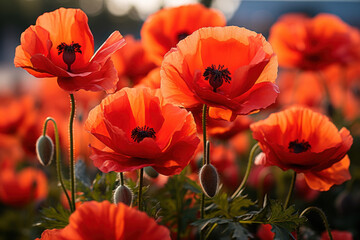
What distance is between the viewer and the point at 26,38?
116 centimetres

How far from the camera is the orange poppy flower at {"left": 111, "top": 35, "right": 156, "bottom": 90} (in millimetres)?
2238

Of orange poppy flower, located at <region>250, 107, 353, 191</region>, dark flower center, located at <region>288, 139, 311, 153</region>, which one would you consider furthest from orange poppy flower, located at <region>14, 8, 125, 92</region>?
dark flower center, located at <region>288, 139, 311, 153</region>

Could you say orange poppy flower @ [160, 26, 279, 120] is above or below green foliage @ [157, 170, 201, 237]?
above

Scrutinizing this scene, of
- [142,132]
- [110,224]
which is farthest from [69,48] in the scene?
[110,224]

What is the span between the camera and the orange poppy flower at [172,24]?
70.2 inches

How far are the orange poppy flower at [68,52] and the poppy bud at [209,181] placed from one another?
316 millimetres

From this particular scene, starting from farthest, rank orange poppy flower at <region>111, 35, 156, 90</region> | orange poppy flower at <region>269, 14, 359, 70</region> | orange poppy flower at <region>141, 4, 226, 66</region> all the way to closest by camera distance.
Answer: orange poppy flower at <region>269, 14, 359, 70</region> → orange poppy flower at <region>111, 35, 156, 90</region> → orange poppy flower at <region>141, 4, 226, 66</region>

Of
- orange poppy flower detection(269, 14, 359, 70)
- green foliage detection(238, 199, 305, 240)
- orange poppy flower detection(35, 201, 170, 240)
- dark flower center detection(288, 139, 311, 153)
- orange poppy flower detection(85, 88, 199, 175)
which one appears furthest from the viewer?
orange poppy flower detection(269, 14, 359, 70)

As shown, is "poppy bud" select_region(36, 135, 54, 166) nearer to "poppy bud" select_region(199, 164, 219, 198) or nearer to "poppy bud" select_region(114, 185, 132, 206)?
"poppy bud" select_region(114, 185, 132, 206)

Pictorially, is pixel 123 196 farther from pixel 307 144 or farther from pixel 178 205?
pixel 307 144

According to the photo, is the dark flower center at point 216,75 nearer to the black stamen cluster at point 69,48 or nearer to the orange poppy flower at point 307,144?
the orange poppy flower at point 307,144

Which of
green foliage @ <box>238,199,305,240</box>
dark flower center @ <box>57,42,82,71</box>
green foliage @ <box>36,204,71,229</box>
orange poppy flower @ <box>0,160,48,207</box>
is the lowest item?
orange poppy flower @ <box>0,160,48,207</box>

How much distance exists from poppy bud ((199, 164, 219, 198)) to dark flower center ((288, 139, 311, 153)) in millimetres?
331

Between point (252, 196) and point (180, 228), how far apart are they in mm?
1297
